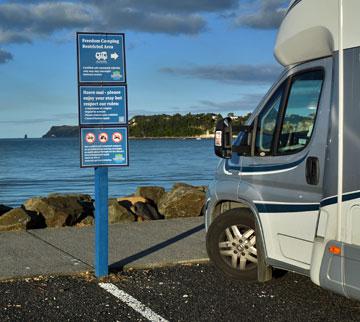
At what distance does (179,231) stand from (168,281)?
10.1 feet

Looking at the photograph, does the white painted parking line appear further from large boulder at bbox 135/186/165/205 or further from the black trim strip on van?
large boulder at bbox 135/186/165/205

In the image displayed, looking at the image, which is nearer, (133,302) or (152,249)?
(133,302)

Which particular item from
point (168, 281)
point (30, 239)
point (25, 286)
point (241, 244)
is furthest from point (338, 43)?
point (30, 239)

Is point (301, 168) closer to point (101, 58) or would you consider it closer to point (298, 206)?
point (298, 206)

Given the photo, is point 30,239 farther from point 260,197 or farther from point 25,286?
point 260,197

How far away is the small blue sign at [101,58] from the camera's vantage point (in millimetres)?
6879

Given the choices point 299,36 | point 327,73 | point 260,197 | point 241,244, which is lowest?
point 241,244

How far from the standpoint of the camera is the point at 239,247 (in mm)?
6977

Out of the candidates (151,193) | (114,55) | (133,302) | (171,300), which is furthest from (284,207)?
(151,193)

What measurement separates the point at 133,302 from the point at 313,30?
3045 mm

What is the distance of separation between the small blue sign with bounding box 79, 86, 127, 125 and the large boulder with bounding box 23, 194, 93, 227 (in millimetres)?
4593

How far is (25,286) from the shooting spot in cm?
688

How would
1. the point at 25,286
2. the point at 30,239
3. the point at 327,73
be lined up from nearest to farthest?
the point at 327,73
the point at 25,286
the point at 30,239

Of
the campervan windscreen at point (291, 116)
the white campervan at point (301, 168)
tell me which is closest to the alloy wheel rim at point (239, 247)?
the white campervan at point (301, 168)
